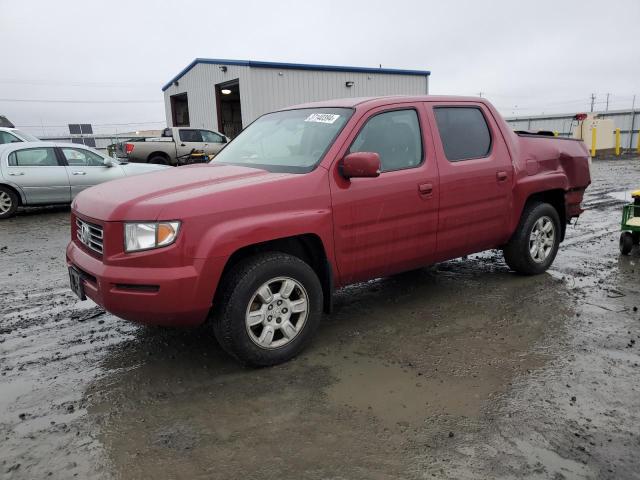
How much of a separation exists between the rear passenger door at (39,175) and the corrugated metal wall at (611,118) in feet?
78.9

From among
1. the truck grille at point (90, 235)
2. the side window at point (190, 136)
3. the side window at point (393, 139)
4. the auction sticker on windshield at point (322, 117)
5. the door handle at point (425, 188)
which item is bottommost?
the truck grille at point (90, 235)

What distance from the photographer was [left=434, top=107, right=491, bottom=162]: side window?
4.46 metres

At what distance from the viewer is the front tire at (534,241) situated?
514cm

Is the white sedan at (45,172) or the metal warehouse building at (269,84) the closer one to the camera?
the white sedan at (45,172)

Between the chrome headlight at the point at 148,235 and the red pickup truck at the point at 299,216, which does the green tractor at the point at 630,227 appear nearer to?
the red pickup truck at the point at 299,216

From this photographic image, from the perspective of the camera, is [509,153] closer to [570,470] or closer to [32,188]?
[570,470]

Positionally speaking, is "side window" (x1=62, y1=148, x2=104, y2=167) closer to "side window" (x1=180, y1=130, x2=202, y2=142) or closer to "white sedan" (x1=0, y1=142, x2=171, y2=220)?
"white sedan" (x1=0, y1=142, x2=171, y2=220)

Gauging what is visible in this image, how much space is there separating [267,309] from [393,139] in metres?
1.77

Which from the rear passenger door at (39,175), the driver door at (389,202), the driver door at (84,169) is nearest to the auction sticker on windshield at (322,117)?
the driver door at (389,202)

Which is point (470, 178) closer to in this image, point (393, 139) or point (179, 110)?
point (393, 139)

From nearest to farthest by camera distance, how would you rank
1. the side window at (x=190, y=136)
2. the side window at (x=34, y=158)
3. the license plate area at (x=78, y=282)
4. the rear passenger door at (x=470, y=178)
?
the license plate area at (x=78, y=282) → the rear passenger door at (x=470, y=178) → the side window at (x=34, y=158) → the side window at (x=190, y=136)

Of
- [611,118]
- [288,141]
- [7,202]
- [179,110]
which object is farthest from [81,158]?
[611,118]

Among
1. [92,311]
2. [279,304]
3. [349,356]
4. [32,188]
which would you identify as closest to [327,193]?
[279,304]

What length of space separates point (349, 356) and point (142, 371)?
1.47 m
